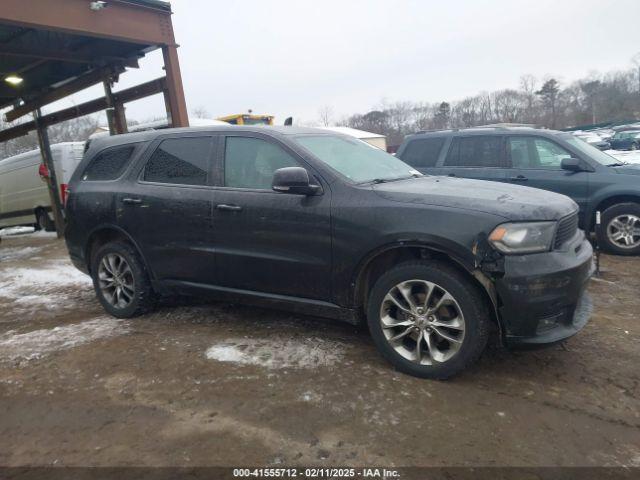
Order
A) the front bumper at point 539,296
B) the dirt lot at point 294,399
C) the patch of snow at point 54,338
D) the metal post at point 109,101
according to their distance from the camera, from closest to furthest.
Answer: the dirt lot at point 294,399 → the front bumper at point 539,296 → the patch of snow at point 54,338 → the metal post at point 109,101

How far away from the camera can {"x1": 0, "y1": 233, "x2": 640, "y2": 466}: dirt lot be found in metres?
2.48

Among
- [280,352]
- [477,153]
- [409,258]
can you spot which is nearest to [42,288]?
[280,352]

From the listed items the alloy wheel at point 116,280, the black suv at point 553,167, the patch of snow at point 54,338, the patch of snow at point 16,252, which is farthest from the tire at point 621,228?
the patch of snow at point 16,252

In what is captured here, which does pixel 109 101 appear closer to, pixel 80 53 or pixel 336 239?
pixel 80 53

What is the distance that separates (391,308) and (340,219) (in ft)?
2.34

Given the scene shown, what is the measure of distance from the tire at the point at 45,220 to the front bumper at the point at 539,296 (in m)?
12.3

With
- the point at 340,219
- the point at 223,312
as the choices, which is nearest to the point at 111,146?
the point at 223,312

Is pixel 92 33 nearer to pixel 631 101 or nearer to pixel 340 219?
pixel 340 219

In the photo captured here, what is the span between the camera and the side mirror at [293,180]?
10.9 feet

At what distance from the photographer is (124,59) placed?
9.25m

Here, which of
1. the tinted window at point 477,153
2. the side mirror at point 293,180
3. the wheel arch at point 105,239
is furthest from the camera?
the tinted window at point 477,153

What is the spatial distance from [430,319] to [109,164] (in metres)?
3.54

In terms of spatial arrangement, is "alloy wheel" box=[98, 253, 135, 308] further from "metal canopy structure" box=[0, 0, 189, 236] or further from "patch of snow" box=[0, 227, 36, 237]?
"patch of snow" box=[0, 227, 36, 237]

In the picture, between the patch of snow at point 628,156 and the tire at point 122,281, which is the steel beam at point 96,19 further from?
the patch of snow at point 628,156
